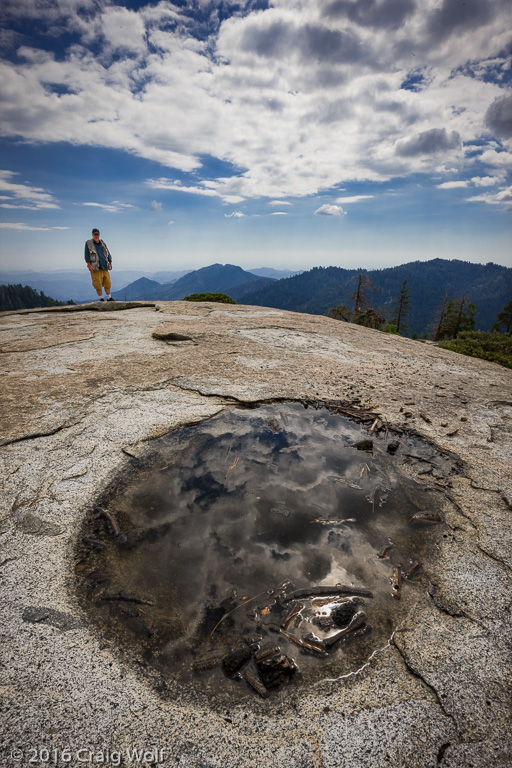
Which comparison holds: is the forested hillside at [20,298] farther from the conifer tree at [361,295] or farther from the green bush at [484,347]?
the green bush at [484,347]

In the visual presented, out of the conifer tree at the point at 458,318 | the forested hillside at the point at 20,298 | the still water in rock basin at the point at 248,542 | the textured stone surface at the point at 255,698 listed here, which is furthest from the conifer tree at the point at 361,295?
the forested hillside at the point at 20,298

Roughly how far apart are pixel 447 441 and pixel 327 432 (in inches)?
41.1

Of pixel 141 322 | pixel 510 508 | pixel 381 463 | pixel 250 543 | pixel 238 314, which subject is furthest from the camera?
pixel 238 314

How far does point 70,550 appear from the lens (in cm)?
186

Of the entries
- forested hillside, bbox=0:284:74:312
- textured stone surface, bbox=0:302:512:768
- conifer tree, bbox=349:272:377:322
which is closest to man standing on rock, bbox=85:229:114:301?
textured stone surface, bbox=0:302:512:768

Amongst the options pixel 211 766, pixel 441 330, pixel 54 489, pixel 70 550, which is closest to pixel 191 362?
pixel 54 489

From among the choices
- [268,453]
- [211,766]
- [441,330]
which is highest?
[268,453]

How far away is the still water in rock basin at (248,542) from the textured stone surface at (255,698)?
108mm

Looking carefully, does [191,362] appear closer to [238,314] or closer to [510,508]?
[510,508]

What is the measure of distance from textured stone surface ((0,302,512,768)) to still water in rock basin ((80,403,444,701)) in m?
0.11

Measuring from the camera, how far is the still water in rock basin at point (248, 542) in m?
1.48

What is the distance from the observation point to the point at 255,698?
1285mm

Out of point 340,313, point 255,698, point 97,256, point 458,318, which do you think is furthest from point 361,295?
point 255,698

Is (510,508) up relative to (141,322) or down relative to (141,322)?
down
